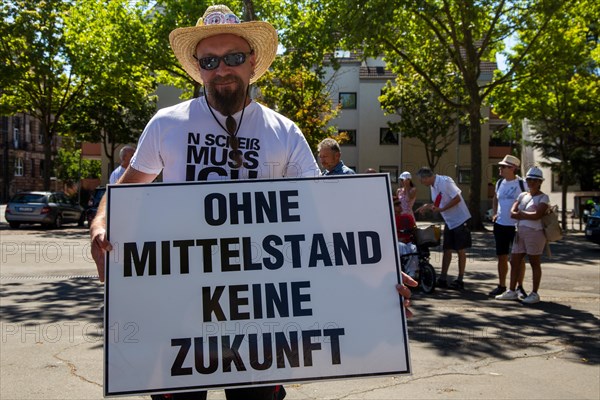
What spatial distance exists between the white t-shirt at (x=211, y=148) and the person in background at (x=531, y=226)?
6738 millimetres

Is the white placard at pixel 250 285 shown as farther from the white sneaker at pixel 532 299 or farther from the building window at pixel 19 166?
the building window at pixel 19 166

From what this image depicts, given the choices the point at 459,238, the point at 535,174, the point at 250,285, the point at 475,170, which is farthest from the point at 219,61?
the point at 475,170

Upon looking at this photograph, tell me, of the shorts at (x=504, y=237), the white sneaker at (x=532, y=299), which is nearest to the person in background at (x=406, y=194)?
the shorts at (x=504, y=237)

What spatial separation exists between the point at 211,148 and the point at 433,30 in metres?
25.0

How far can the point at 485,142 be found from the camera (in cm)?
4619

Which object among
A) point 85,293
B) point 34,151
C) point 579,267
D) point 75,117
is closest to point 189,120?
point 85,293

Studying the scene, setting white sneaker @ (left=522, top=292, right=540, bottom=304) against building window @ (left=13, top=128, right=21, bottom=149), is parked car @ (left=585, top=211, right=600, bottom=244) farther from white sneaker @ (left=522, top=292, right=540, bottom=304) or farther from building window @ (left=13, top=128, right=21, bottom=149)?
building window @ (left=13, top=128, right=21, bottom=149)

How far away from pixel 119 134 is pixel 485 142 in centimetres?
2479

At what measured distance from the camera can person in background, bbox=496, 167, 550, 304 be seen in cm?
869

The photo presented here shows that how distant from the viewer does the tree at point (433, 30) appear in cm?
2122

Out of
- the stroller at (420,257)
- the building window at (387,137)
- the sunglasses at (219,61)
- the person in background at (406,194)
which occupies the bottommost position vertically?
the stroller at (420,257)

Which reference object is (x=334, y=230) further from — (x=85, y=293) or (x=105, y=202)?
(x=85, y=293)

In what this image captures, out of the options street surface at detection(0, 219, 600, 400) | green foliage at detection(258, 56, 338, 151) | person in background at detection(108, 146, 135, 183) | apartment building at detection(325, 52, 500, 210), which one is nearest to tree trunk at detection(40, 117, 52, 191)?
green foliage at detection(258, 56, 338, 151)

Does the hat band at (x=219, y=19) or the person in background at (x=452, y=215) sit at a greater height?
the hat band at (x=219, y=19)
